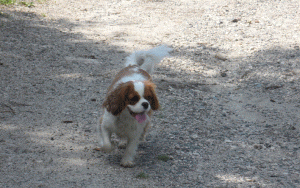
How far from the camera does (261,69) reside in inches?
272

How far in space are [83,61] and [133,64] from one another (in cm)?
251

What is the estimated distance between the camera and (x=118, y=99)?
3912 mm

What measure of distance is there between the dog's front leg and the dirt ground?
0.33 ft

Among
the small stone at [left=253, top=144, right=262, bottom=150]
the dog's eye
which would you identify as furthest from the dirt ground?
the dog's eye

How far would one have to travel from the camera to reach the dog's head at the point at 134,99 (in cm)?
384

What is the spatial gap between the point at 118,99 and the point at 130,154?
0.74 metres

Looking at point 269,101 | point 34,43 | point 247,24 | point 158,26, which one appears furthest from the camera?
point 158,26

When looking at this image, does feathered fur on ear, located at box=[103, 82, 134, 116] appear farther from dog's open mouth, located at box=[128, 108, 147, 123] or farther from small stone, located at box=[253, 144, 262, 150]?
small stone, located at box=[253, 144, 262, 150]

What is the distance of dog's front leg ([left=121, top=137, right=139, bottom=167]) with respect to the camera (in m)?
4.17

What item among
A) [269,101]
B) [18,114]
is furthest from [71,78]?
[269,101]

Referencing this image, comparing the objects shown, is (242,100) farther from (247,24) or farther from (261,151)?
(247,24)

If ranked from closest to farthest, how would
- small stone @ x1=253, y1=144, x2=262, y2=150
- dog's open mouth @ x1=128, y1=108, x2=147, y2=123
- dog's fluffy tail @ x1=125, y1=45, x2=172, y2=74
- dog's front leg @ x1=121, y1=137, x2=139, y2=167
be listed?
1. dog's open mouth @ x1=128, y1=108, x2=147, y2=123
2. dog's front leg @ x1=121, y1=137, x2=139, y2=167
3. small stone @ x1=253, y1=144, x2=262, y2=150
4. dog's fluffy tail @ x1=125, y1=45, x2=172, y2=74

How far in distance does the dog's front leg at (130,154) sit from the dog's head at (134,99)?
457mm

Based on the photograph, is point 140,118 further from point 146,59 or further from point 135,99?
point 146,59
